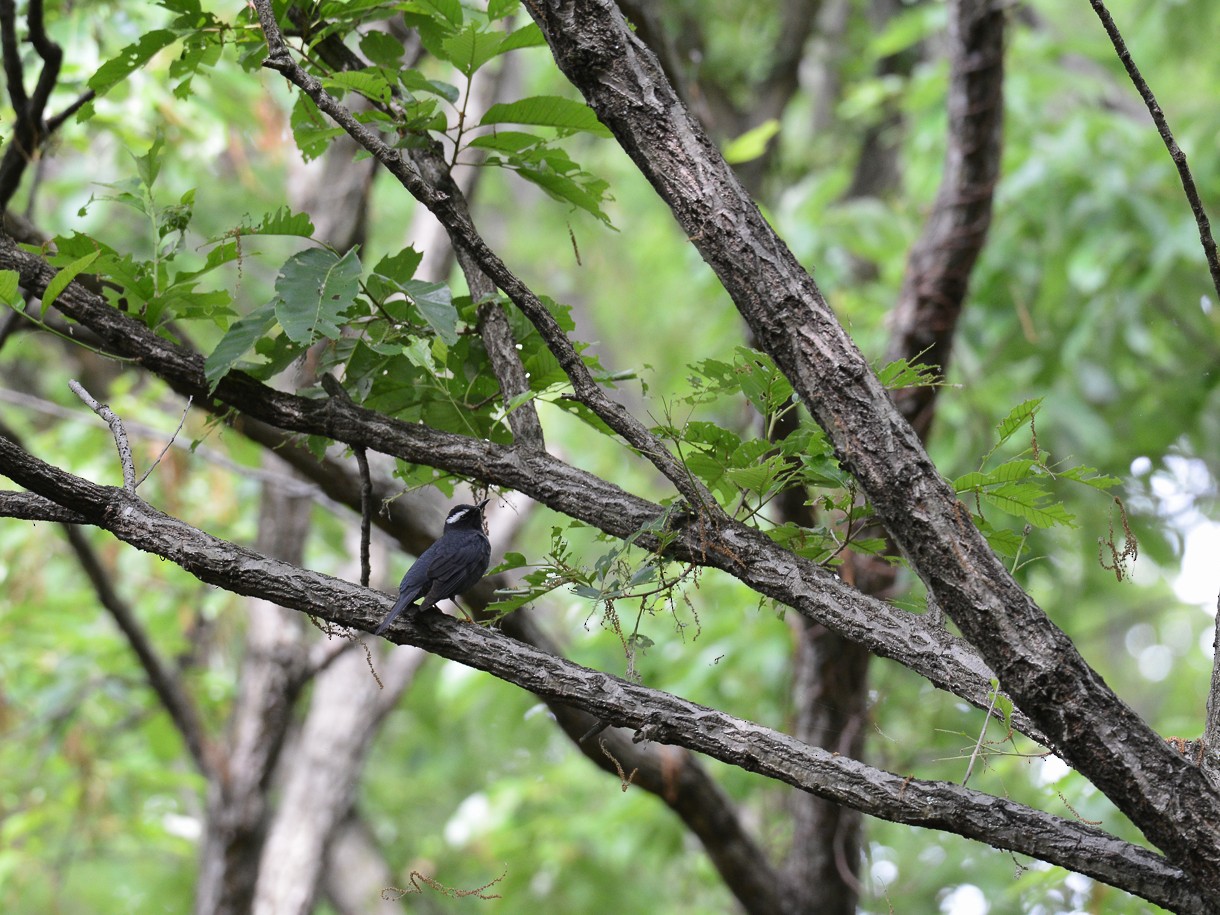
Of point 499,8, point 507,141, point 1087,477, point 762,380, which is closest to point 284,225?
point 507,141

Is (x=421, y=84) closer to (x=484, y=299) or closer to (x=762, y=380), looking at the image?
(x=484, y=299)

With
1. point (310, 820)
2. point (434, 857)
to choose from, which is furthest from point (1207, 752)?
point (434, 857)

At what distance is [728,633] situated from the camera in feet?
18.9

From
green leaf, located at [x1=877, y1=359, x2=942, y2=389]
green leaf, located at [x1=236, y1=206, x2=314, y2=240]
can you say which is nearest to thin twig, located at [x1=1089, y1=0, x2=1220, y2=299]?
green leaf, located at [x1=877, y1=359, x2=942, y2=389]

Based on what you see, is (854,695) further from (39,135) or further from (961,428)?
(39,135)

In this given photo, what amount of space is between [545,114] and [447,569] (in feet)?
3.41

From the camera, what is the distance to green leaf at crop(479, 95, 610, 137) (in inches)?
91.7

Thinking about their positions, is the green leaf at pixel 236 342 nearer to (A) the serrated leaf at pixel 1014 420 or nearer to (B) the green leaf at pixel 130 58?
(B) the green leaf at pixel 130 58

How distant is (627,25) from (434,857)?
8.32 metres

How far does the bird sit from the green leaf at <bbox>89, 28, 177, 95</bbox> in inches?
51.7

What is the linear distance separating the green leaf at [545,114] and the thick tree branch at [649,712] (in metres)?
1.06

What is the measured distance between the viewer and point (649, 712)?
1.95 metres

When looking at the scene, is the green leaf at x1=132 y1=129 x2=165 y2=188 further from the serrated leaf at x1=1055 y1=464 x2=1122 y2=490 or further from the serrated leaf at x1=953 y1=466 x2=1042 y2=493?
the serrated leaf at x1=1055 y1=464 x2=1122 y2=490

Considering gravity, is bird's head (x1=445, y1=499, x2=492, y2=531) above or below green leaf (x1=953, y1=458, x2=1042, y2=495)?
above
